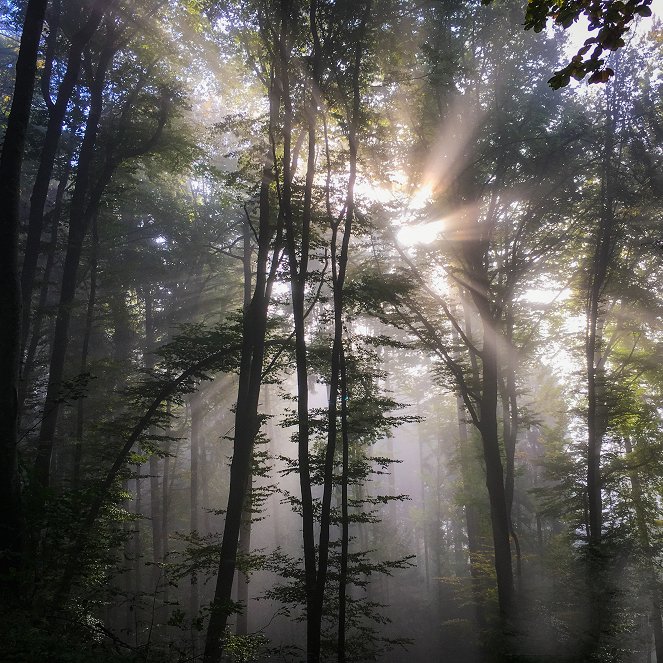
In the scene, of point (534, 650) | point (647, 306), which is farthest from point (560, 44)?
point (534, 650)

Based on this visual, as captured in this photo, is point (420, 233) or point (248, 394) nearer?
point (248, 394)

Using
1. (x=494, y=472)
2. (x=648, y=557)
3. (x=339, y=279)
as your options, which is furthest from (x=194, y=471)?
(x=648, y=557)

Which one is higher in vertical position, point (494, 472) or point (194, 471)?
point (194, 471)

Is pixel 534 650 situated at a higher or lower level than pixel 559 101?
lower

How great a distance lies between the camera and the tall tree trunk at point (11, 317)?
253 inches

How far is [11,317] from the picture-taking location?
702 cm

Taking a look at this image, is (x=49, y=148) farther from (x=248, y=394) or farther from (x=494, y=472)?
(x=494, y=472)

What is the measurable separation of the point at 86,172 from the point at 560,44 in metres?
12.6

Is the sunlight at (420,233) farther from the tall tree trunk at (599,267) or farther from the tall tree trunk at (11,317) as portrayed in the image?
the tall tree trunk at (11,317)

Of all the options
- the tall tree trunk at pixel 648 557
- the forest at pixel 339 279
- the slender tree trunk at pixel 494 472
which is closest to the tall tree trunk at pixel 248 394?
the forest at pixel 339 279

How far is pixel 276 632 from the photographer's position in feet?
87.7

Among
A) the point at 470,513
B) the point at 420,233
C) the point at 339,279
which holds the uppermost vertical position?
the point at 420,233

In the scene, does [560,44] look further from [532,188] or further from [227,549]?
[227,549]

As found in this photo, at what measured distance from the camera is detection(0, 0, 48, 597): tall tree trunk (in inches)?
253
